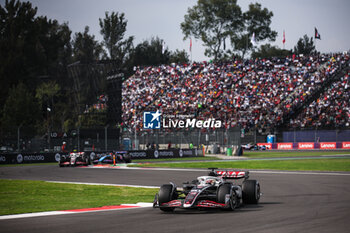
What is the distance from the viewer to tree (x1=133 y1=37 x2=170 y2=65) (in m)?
105

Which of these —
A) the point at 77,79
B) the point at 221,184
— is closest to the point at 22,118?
the point at 77,79

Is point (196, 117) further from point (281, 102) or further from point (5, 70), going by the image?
point (5, 70)

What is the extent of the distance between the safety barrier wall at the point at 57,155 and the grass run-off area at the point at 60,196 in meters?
18.5

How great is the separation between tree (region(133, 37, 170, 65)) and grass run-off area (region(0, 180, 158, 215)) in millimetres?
83361

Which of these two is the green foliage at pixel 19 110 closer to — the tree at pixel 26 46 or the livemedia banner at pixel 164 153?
the tree at pixel 26 46

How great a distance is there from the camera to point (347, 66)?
64.5 metres

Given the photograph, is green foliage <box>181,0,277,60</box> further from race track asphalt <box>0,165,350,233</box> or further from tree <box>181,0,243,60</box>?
race track asphalt <box>0,165,350,233</box>

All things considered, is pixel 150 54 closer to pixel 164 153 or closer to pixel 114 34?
pixel 114 34

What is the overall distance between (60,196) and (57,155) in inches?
1060

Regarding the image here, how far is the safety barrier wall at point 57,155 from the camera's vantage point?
129ft

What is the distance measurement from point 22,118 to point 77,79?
1044cm

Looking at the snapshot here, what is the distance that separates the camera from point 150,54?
108m

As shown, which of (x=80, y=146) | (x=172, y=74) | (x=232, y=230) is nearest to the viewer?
(x=232, y=230)

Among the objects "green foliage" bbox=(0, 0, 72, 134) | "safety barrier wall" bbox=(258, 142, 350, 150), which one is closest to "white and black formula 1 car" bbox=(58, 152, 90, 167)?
"green foliage" bbox=(0, 0, 72, 134)
